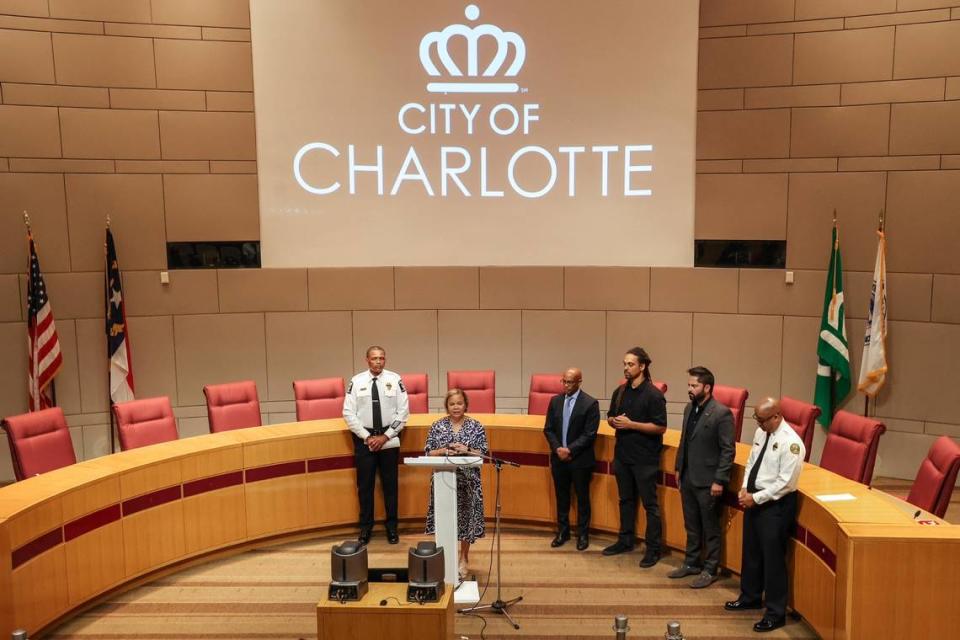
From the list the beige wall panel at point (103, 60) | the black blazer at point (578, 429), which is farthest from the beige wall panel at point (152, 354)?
the black blazer at point (578, 429)

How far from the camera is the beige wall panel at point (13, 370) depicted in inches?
310

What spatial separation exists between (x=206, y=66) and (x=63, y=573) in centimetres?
524

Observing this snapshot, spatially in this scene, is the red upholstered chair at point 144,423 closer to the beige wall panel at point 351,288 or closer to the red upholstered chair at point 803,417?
the beige wall panel at point 351,288

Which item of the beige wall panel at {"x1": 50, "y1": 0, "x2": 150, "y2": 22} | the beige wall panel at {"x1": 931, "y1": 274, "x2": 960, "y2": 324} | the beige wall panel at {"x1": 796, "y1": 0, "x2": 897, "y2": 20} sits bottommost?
the beige wall panel at {"x1": 931, "y1": 274, "x2": 960, "y2": 324}

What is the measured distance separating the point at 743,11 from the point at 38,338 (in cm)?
753

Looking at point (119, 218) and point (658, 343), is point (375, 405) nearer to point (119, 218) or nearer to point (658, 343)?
point (658, 343)

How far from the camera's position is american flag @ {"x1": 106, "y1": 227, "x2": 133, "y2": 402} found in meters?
7.88

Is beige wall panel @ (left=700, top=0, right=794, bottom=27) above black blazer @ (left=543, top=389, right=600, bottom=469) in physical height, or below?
above

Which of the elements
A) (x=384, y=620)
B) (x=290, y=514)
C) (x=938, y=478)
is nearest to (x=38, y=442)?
(x=290, y=514)

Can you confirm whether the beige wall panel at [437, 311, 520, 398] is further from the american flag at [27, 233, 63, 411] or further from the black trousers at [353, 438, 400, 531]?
the american flag at [27, 233, 63, 411]

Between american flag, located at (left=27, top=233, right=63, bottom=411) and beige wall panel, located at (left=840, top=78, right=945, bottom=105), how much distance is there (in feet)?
25.9

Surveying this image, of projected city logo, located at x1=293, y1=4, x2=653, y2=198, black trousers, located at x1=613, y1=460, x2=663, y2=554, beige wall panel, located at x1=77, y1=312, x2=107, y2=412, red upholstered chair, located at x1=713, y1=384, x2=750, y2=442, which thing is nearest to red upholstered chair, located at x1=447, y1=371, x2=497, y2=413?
black trousers, located at x1=613, y1=460, x2=663, y2=554

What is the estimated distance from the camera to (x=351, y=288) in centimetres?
860

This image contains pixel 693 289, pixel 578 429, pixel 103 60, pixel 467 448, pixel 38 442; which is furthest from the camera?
pixel 693 289
